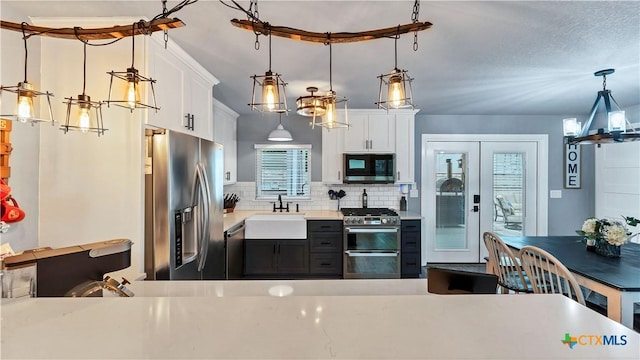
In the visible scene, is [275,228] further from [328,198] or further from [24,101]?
[24,101]

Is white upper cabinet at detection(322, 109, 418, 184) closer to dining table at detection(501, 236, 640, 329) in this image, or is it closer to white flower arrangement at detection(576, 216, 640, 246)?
dining table at detection(501, 236, 640, 329)

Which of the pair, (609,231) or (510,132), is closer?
(609,231)

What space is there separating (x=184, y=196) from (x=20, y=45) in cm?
122

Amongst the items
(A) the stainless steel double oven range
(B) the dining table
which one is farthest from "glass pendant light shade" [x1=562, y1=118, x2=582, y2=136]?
(A) the stainless steel double oven range

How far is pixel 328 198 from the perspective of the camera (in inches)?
184

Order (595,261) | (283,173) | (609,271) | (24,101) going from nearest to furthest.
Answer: (24,101) → (609,271) → (595,261) → (283,173)

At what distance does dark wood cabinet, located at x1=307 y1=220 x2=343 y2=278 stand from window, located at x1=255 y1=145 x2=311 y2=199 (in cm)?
80

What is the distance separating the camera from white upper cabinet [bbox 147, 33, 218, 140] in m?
2.05

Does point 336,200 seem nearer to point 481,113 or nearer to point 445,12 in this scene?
point 481,113

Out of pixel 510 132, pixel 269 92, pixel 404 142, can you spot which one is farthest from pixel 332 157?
pixel 269 92

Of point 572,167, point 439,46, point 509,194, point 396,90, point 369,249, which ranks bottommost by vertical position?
point 369,249

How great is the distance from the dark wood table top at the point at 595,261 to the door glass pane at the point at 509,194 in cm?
181

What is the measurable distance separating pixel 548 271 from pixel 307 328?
6.42 feet

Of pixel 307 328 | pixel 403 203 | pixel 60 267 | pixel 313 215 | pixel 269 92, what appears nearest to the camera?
pixel 307 328
